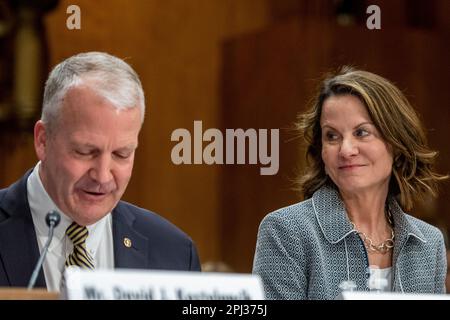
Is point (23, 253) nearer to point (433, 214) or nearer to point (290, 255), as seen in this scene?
point (290, 255)

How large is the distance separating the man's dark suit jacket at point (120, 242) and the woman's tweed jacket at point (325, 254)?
0.97ft

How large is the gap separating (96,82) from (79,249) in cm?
53

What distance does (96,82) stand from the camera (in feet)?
10.0

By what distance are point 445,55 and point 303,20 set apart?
0.81m

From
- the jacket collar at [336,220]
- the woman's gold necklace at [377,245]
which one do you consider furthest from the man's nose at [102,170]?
the woman's gold necklace at [377,245]

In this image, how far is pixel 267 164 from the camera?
446cm

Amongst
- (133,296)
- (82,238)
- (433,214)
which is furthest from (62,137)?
(433,214)

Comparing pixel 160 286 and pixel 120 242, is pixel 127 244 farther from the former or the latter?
pixel 160 286

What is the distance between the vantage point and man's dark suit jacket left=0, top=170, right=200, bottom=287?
2.94 metres

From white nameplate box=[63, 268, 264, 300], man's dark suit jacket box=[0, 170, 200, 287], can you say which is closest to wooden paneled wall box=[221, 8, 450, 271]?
man's dark suit jacket box=[0, 170, 200, 287]

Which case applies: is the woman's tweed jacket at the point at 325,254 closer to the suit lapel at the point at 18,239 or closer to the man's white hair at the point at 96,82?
the man's white hair at the point at 96,82

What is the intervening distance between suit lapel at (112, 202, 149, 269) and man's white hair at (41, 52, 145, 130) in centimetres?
37

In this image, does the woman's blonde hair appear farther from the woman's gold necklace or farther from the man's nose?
the man's nose

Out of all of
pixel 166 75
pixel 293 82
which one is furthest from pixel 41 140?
pixel 293 82
